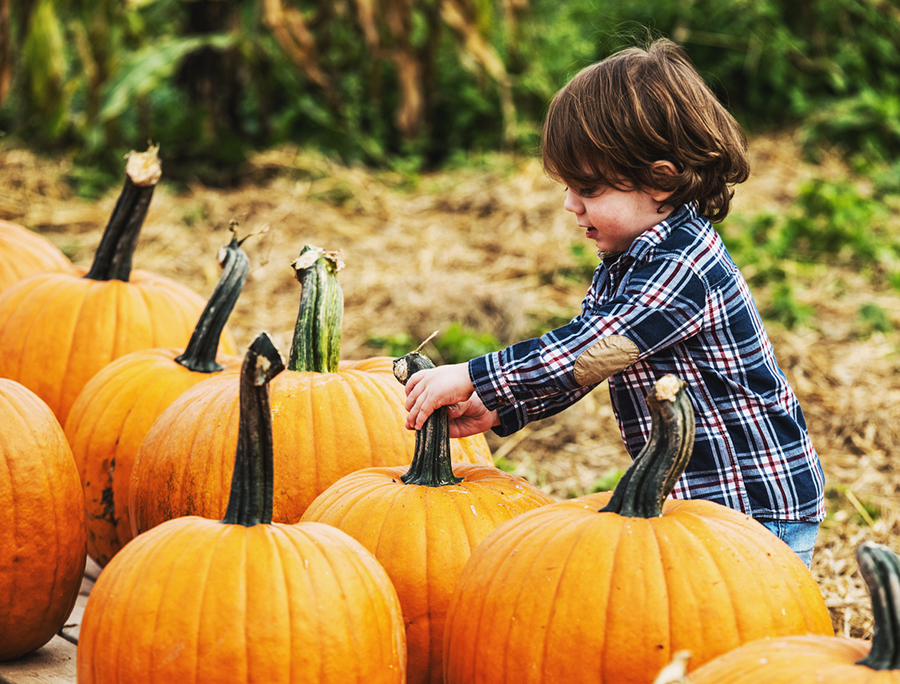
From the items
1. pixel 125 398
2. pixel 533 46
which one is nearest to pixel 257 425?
pixel 125 398

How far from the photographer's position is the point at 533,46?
29.8 ft

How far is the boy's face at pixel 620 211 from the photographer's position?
213 cm

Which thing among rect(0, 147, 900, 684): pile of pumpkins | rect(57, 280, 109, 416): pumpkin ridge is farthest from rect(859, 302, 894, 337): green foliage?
rect(57, 280, 109, 416): pumpkin ridge

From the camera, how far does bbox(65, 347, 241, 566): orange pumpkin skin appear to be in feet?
8.50

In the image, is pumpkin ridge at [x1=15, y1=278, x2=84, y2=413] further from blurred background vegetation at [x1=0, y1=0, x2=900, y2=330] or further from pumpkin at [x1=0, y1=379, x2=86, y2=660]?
blurred background vegetation at [x1=0, y1=0, x2=900, y2=330]

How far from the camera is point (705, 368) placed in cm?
209

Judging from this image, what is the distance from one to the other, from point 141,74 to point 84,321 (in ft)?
13.3

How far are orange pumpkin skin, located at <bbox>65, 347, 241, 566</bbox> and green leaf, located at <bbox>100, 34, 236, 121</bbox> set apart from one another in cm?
404

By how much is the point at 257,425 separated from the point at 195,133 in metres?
6.46

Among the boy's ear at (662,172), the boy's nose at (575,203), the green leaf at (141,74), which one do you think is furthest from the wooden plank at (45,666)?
the green leaf at (141,74)

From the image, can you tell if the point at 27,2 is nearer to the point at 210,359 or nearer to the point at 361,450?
the point at 210,359

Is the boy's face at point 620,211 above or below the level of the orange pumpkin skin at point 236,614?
above

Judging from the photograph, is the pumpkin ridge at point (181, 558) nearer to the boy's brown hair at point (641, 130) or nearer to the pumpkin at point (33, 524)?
the pumpkin at point (33, 524)

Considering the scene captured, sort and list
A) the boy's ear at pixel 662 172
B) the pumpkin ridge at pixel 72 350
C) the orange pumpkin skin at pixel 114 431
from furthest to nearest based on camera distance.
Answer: the pumpkin ridge at pixel 72 350 → the orange pumpkin skin at pixel 114 431 → the boy's ear at pixel 662 172
